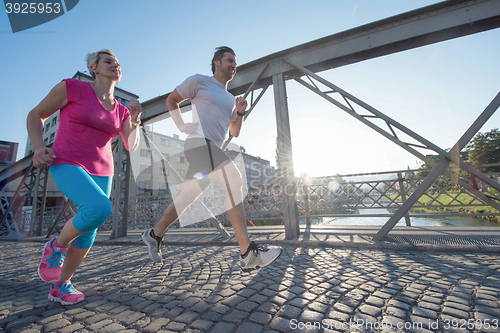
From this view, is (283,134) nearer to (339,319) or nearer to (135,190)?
(339,319)

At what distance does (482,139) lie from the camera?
99.7ft

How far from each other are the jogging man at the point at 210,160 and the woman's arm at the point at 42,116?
32.7 inches

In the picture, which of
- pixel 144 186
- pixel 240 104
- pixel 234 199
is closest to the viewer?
pixel 234 199

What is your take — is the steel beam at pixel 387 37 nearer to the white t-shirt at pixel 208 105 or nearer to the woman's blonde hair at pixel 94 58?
the white t-shirt at pixel 208 105

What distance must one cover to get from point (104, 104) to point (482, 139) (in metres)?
43.2

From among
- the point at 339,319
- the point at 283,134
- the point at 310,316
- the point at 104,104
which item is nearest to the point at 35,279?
the point at 104,104

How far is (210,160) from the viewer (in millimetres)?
1979

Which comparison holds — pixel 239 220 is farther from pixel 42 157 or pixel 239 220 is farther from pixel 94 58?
pixel 94 58

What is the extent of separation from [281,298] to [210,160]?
4.01 ft

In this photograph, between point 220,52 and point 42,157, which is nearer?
point 42,157

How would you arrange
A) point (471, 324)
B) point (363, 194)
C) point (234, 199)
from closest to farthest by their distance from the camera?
1. point (471, 324)
2. point (234, 199)
3. point (363, 194)

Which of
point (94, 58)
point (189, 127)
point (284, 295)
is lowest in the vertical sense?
point (284, 295)

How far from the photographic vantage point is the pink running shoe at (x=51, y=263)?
182 centimetres

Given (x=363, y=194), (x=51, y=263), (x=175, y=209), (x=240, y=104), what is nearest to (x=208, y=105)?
(x=240, y=104)
